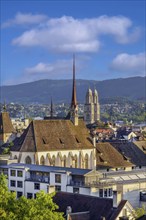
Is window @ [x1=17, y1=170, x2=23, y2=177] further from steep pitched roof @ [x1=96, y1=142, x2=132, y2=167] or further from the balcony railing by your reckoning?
steep pitched roof @ [x1=96, y1=142, x2=132, y2=167]

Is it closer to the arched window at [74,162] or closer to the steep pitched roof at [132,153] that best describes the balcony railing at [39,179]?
the arched window at [74,162]

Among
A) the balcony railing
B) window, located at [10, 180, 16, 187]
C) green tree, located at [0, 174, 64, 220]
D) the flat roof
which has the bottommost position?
window, located at [10, 180, 16, 187]

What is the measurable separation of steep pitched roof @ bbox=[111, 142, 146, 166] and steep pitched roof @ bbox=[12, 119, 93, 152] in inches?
234

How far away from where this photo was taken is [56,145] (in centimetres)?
8862

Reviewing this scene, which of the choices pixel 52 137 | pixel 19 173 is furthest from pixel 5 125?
pixel 19 173

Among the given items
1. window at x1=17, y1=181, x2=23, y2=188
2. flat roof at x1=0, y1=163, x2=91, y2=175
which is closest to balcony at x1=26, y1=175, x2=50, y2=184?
flat roof at x1=0, y1=163, x2=91, y2=175

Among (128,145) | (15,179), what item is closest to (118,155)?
(128,145)

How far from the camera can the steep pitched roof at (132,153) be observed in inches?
3772

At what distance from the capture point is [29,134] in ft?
285

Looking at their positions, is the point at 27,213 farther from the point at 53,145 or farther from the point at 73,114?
the point at 73,114

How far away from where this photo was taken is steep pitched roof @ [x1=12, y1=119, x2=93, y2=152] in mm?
86438

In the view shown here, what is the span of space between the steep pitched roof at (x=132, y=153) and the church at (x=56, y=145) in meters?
5.53

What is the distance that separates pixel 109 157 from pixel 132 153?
6.14 meters

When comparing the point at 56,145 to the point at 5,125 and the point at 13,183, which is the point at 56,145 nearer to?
the point at 13,183
